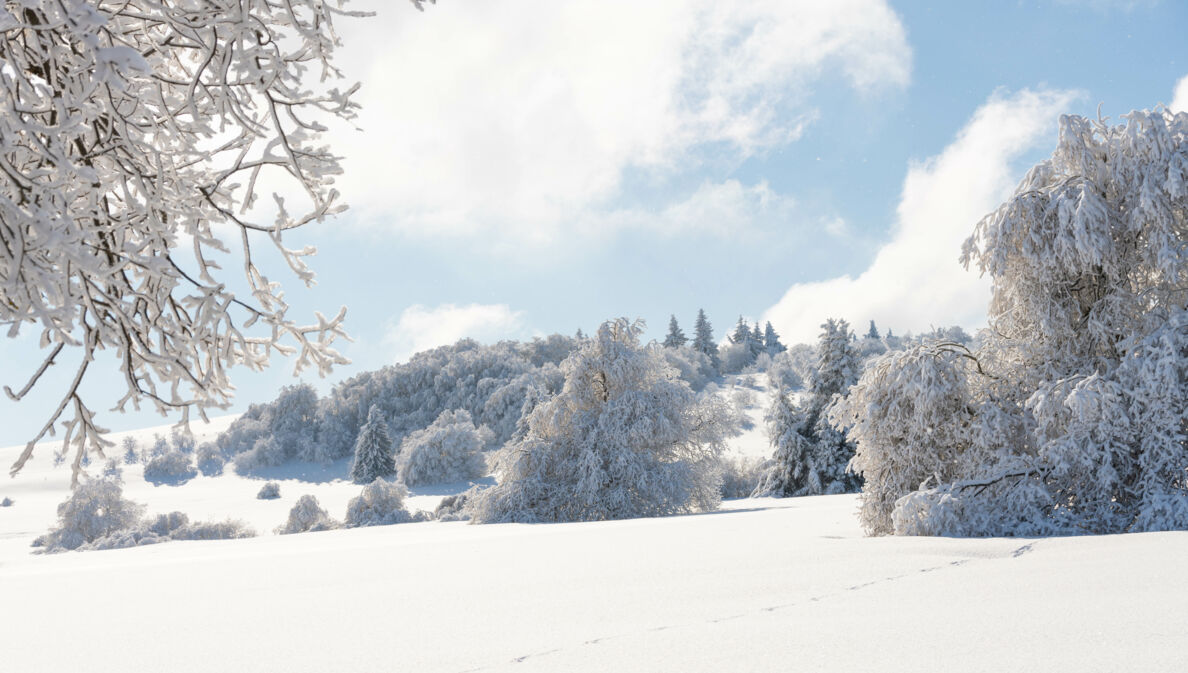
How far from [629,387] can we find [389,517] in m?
Answer: 6.88

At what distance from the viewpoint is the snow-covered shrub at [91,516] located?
46.4ft

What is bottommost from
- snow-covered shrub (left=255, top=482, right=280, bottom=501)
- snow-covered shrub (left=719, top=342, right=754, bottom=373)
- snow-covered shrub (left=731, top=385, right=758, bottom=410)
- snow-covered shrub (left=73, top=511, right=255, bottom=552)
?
snow-covered shrub (left=73, top=511, right=255, bottom=552)

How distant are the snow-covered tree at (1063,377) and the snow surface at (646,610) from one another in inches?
42.2

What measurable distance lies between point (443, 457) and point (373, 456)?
566 cm

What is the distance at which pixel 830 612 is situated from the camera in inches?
94.8

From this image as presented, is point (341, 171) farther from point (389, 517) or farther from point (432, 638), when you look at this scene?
point (389, 517)

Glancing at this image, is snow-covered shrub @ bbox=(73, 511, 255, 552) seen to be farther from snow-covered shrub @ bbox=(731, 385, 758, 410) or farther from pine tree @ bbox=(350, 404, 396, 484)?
snow-covered shrub @ bbox=(731, 385, 758, 410)

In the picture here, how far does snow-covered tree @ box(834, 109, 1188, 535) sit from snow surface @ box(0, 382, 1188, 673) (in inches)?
42.2

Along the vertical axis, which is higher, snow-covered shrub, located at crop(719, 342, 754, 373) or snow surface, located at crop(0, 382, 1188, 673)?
snow-covered shrub, located at crop(719, 342, 754, 373)

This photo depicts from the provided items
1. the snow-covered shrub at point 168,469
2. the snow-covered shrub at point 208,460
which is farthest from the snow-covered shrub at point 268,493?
the snow-covered shrub at point 208,460

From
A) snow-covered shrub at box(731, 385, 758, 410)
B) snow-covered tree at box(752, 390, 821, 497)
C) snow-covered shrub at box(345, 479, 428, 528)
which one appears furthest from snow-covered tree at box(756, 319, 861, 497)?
snow-covered shrub at box(731, 385, 758, 410)

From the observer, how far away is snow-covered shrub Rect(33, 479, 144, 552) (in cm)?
1413

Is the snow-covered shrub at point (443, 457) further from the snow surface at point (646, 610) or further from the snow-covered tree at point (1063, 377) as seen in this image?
the snow-covered tree at point (1063, 377)

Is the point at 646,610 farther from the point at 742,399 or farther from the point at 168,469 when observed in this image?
the point at 742,399
